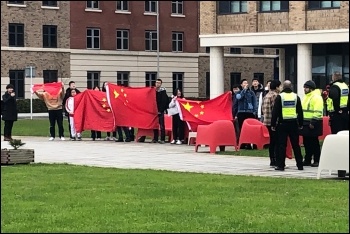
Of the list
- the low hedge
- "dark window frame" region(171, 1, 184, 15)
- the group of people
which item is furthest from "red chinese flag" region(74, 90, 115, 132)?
the low hedge

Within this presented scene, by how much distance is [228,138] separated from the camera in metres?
24.4

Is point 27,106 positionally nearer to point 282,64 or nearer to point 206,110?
point 282,64

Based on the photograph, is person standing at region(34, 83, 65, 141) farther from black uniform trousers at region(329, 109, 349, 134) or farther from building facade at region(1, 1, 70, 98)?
building facade at region(1, 1, 70, 98)

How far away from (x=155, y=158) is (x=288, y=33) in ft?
94.8

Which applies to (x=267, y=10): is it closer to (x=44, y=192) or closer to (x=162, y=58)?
(x=162, y=58)

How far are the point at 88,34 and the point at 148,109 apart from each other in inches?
1445

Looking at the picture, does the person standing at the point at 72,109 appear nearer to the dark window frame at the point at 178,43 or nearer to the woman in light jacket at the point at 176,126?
the woman in light jacket at the point at 176,126

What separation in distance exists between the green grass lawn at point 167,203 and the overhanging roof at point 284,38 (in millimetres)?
32155

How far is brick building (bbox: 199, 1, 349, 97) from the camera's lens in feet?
160

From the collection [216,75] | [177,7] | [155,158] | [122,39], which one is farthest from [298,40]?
[155,158]

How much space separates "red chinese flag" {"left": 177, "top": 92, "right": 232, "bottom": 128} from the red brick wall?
35.0m

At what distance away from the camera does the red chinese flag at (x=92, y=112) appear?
3117cm

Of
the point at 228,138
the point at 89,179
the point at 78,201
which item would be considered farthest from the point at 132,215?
the point at 228,138

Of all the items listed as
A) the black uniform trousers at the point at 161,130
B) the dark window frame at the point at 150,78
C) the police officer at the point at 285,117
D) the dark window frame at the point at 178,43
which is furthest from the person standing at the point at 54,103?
the dark window frame at the point at 150,78
